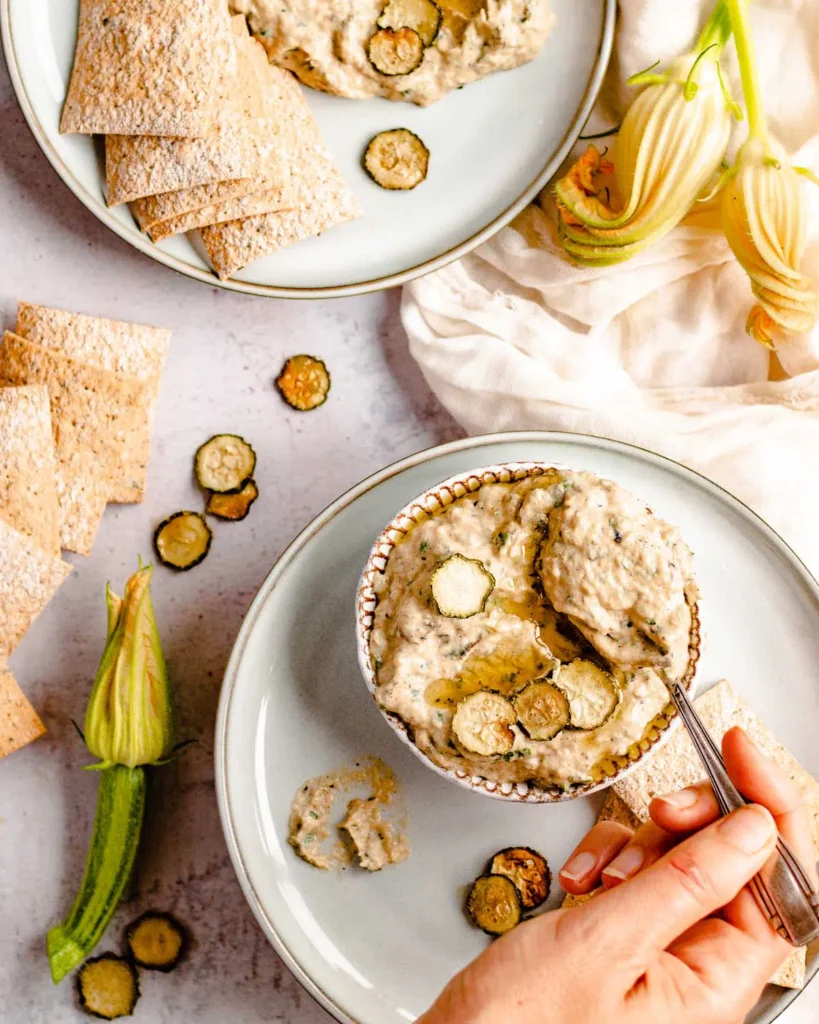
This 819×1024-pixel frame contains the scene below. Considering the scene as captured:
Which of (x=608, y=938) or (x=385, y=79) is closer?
(x=608, y=938)

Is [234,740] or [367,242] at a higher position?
[367,242]

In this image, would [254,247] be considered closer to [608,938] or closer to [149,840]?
[149,840]

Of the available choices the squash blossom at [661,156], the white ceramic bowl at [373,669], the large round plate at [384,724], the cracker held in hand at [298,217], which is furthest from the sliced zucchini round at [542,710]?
the cracker held in hand at [298,217]

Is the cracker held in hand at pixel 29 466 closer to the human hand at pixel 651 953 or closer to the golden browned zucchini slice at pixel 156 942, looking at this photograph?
the golden browned zucchini slice at pixel 156 942

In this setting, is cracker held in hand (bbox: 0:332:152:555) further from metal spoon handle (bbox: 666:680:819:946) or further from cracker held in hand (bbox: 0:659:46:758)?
metal spoon handle (bbox: 666:680:819:946)

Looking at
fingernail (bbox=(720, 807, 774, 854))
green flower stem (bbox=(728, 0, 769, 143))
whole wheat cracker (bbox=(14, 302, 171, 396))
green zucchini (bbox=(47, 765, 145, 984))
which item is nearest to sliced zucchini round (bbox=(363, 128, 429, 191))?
whole wheat cracker (bbox=(14, 302, 171, 396))

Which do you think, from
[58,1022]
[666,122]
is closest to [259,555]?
[58,1022]

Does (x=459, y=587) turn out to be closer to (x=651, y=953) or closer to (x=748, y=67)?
(x=651, y=953)
